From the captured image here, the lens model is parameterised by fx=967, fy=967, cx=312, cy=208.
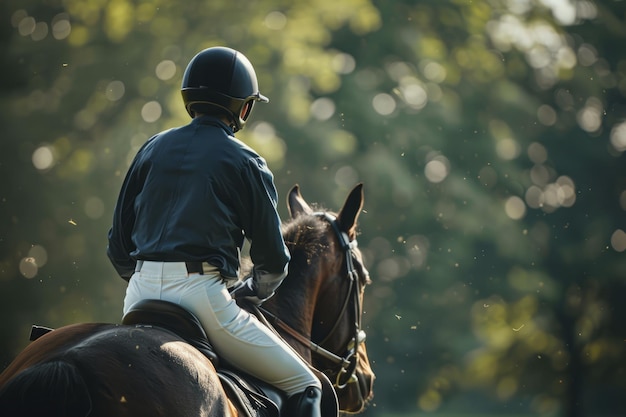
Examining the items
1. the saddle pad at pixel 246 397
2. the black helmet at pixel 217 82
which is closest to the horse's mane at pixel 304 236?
the black helmet at pixel 217 82

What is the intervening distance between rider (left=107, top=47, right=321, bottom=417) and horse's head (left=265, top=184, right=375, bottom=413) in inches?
34.0

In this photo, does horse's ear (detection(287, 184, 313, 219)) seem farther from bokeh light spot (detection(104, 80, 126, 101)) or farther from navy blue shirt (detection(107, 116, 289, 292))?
bokeh light spot (detection(104, 80, 126, 101))

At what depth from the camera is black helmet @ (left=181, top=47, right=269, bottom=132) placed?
5.19 meters

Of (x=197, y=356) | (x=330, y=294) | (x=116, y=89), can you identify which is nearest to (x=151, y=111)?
(x=116, y=89)

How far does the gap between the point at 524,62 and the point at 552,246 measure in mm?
5734

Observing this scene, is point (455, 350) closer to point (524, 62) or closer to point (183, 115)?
point (524, 62)

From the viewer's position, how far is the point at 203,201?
4746 millimetres

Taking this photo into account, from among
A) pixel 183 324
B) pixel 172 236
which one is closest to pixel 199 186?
pixel 172 236

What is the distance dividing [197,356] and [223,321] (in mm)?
425

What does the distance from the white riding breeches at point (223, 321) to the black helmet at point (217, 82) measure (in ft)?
3.16

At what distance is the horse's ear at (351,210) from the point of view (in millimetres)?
6383

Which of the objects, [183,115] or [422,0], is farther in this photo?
[422,0]

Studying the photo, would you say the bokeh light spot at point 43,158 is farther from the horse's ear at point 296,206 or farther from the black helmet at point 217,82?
the black helmet at point 217,82

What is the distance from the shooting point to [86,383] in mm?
3773
